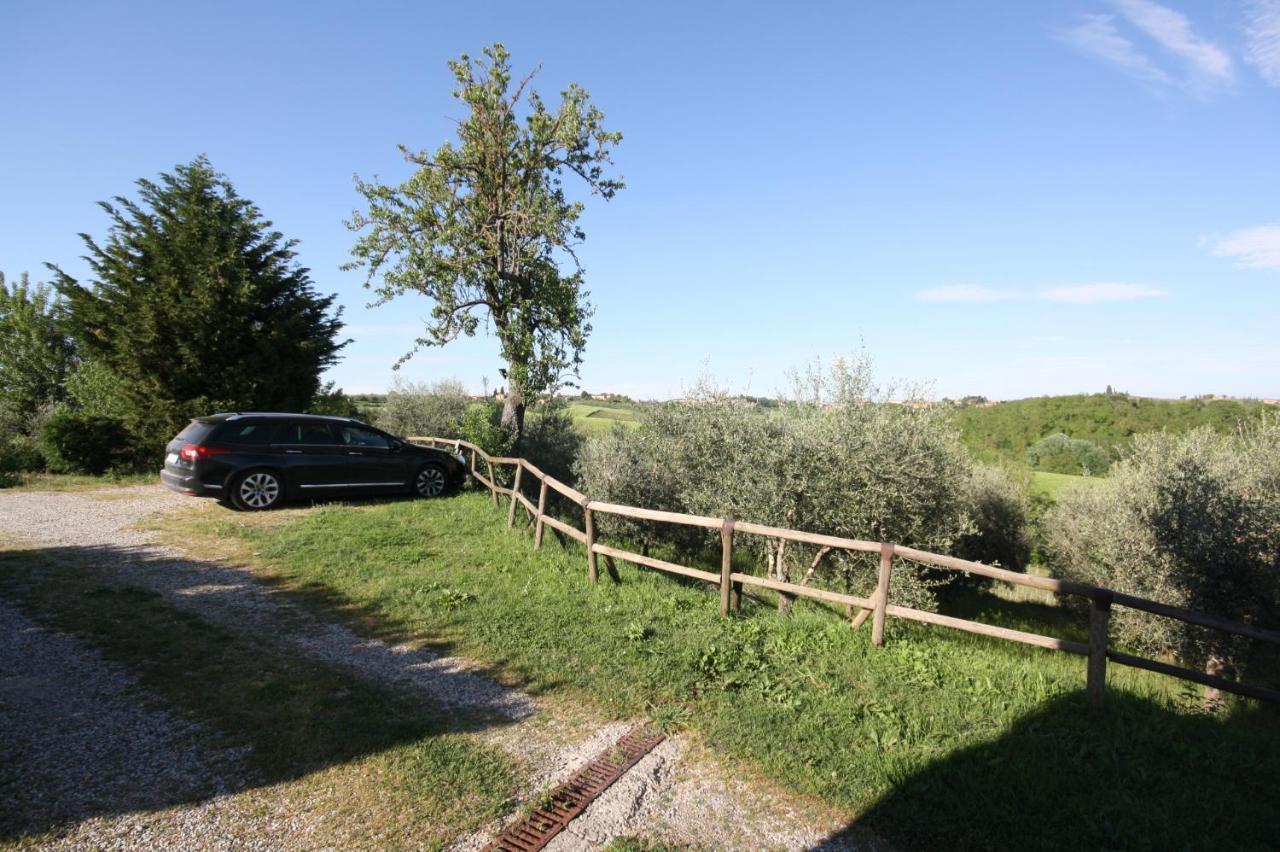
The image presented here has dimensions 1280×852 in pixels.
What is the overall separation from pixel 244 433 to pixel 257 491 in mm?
1042

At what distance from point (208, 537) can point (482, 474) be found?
5.71 meters

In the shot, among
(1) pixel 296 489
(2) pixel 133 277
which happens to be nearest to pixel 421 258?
(1) pixel 296 489

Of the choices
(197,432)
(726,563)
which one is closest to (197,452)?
(197,432)

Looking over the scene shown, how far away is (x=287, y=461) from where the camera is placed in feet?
35.6

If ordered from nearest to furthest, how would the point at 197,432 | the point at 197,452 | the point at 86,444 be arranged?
1. the point at 197,452
2. the point at 197,432
3. the point at 86,444

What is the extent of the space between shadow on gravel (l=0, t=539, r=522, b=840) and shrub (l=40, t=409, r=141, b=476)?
10751 mm

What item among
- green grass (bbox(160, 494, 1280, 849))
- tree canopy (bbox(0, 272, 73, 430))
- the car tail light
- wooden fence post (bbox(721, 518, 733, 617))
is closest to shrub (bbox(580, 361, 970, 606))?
green grass (bbox(160, 494, 1280, 849))

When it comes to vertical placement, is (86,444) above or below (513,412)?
below

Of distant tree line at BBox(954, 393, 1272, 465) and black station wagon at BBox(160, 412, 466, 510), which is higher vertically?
distant tree line at BBox(954, 393, 1272, 465)

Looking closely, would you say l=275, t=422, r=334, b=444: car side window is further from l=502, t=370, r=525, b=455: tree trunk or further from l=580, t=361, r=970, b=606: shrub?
l=580, t=361, r=970, b=606: shrub

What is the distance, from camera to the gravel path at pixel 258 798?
3145 millimetres

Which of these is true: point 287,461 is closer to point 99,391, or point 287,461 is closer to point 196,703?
point 196,703

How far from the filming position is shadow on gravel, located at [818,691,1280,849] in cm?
322

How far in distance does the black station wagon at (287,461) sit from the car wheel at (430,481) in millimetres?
21
